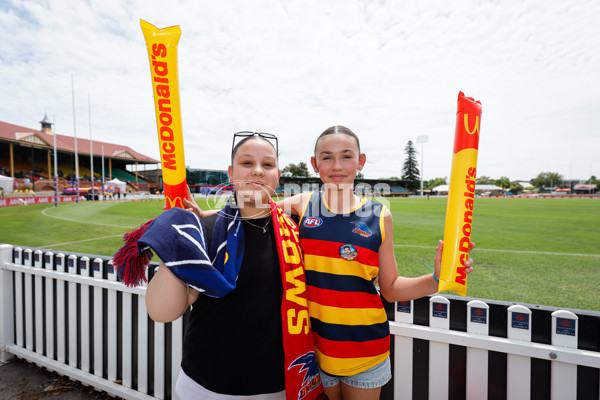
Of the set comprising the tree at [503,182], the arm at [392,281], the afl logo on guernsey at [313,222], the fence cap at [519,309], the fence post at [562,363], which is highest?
the tree at [503,182]

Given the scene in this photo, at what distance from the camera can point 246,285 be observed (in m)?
1.20

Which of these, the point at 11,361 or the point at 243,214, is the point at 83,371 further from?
the point at 243,214

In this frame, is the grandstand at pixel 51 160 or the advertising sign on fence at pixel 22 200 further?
the grandstand at pixel 51 160

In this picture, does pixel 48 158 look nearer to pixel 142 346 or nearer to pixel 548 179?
pixel 142 346

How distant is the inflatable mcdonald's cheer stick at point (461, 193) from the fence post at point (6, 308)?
408 cm

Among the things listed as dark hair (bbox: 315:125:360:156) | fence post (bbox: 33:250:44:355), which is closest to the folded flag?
dark hair (bbox: 315:125:360:156)

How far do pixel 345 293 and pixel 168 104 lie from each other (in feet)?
3.63

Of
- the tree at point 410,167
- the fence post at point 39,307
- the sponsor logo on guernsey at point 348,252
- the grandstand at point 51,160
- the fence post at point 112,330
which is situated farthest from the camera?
the tree at point 410,167

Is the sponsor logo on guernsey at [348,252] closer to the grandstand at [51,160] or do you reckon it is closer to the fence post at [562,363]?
the fence post at [562,363]

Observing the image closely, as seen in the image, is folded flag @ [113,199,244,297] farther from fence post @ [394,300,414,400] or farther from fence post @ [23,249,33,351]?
fence post @ [23,249,33,351]

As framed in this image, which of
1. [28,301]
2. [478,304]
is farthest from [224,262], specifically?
[28,301]

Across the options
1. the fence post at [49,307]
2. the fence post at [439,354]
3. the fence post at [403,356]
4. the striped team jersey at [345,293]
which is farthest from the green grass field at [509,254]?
the fence post at [49,307]

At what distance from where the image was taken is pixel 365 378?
1324 millimetres

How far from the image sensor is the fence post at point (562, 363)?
4.92 ft
